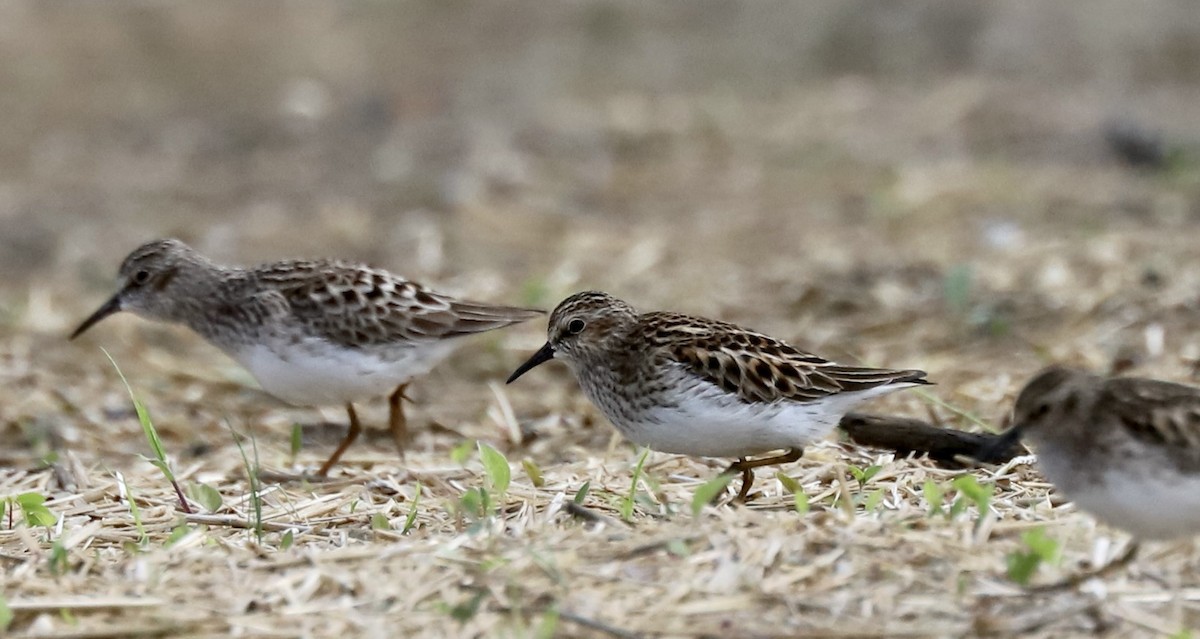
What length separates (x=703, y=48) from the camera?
64.4 ft

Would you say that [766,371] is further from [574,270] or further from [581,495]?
[574,270]

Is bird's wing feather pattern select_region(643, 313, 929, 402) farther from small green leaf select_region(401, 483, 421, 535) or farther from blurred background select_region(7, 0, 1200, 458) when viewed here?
blurred background select_region(7, 0, 1200, 458)

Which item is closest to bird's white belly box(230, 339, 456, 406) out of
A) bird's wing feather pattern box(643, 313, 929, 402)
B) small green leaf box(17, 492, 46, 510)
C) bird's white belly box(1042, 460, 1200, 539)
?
bird's wing feather pattern box(643, 313, 929, 402)

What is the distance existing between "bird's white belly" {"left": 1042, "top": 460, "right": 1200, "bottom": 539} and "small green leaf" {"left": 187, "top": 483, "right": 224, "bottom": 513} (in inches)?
125

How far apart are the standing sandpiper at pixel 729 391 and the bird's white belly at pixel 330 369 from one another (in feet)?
4.55

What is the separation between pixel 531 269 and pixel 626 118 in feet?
16.0

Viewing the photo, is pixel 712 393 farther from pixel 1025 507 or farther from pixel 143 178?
pixel 143 178

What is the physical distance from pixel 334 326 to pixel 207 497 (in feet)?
4.77

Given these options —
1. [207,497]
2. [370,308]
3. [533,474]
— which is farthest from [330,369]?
[533,474]

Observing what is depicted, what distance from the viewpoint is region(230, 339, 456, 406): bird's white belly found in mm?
7340

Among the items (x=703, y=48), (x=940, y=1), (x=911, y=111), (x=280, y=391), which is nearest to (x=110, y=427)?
(x=280, y=391)

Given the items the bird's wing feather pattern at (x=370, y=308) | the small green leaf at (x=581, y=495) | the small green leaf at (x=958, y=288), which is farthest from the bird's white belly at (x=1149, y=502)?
the small green leaf at (x=958, y=288)

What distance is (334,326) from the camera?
24.1ft

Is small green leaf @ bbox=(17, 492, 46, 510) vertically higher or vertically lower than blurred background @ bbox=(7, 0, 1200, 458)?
lower
